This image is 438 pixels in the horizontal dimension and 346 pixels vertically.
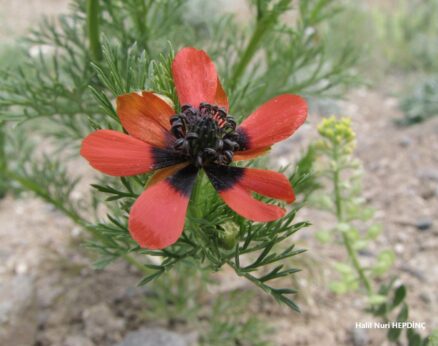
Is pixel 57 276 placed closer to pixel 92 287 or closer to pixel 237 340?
pixel 92 287

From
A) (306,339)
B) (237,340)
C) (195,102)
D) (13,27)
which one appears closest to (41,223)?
(237,340)

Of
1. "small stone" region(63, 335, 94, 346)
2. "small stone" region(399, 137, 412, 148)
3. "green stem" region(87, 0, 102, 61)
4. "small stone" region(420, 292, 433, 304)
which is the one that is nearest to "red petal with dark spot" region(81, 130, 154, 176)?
"green stem" region(87, 0, 102, 61)

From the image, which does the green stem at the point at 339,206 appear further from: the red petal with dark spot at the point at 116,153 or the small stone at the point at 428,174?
the small stone at the point at 428,174

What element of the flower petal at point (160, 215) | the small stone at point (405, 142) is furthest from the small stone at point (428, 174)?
the flower petal at point (160, 215)

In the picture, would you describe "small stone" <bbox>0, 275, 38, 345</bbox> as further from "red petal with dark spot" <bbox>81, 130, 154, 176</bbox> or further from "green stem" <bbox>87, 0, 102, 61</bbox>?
"red petal with dark spot" <bbox>81, 130, 154, 176</bbox>

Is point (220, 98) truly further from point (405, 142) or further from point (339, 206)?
point (405, 142)

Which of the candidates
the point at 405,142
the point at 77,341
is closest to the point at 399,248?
the point at 405,142
